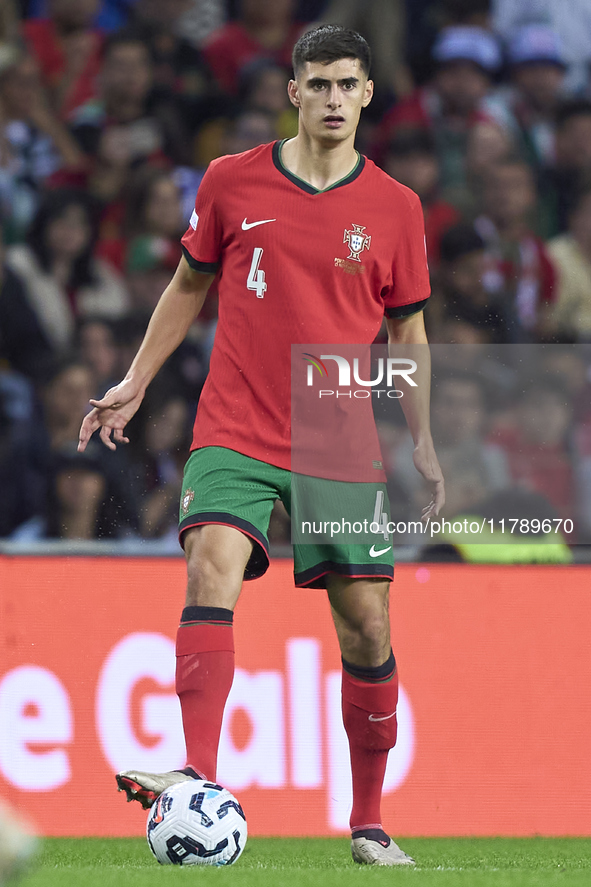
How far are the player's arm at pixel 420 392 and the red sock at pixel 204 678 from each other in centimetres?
81

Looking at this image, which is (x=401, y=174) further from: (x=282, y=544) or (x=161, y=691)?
(x=161, y=691)

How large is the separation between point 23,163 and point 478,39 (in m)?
2.44

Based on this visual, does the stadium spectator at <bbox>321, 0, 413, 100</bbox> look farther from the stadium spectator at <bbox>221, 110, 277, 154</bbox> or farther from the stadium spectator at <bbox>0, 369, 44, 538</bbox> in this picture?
the stadium spectator at <bbox>0, 369, 44, 538</bbox>

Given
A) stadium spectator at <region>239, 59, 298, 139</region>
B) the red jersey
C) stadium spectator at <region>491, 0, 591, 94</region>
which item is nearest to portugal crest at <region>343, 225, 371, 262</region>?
the red jersey

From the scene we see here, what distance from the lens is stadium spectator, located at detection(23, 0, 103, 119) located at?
6562mm

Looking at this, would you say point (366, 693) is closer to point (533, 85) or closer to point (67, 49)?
point (533, 85)

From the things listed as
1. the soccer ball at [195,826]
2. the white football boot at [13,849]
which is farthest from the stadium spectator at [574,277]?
the white football boot at [13,849]

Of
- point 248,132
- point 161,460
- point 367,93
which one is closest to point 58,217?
point 248,132

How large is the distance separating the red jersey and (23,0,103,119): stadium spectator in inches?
135

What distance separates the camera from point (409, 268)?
3.47 meters

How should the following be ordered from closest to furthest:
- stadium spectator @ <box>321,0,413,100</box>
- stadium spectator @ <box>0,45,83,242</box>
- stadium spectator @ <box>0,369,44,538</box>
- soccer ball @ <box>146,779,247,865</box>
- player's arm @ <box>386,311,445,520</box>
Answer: soccer ball @ <box>146,779,247,865</box> → player's arm @ <box>386,311,445,520</box> → stadium spectator @ <box>0,369,44,538</box> → stadium spectator @ <box>0,45,83,242</box> → stadium spectator @ <box>321,0,413,100</box>

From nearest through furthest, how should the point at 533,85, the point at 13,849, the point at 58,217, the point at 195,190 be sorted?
the point at 13,849 < the point at 58,217 < the point at 195,190 < the point at 533,85

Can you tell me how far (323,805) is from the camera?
4.04m

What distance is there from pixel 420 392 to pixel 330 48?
0.96 m
